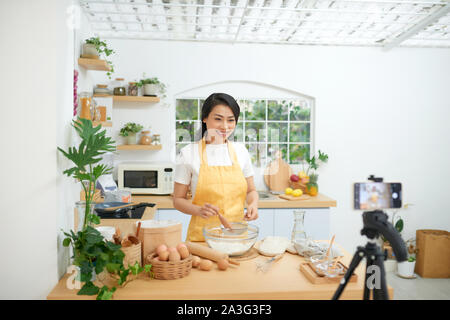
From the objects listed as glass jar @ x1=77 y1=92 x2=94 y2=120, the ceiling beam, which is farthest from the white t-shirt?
the ceiling beam

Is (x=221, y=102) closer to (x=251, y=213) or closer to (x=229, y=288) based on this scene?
(x=251, y=213)

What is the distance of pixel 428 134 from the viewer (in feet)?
14.3

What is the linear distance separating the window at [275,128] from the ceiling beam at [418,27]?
3.41 ft

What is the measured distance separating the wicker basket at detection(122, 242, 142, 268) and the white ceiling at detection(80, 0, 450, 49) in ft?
7.00

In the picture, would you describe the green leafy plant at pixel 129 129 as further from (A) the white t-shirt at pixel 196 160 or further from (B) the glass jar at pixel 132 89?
(A) the white t-shirt at pixel 196 160

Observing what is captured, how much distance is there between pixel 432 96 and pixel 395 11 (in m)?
1.44

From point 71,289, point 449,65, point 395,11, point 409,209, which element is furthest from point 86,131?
point 449,65

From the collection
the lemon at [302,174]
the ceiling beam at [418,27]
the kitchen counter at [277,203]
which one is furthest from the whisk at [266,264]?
the ceiling beam at [418,27]

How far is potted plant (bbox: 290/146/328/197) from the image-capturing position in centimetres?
385

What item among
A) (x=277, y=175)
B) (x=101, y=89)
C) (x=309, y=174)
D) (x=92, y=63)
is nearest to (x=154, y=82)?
(x=101, y=89)

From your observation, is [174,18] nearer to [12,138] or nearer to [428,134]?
[12,138]

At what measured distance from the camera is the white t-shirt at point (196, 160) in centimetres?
213

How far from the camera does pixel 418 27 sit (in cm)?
354
